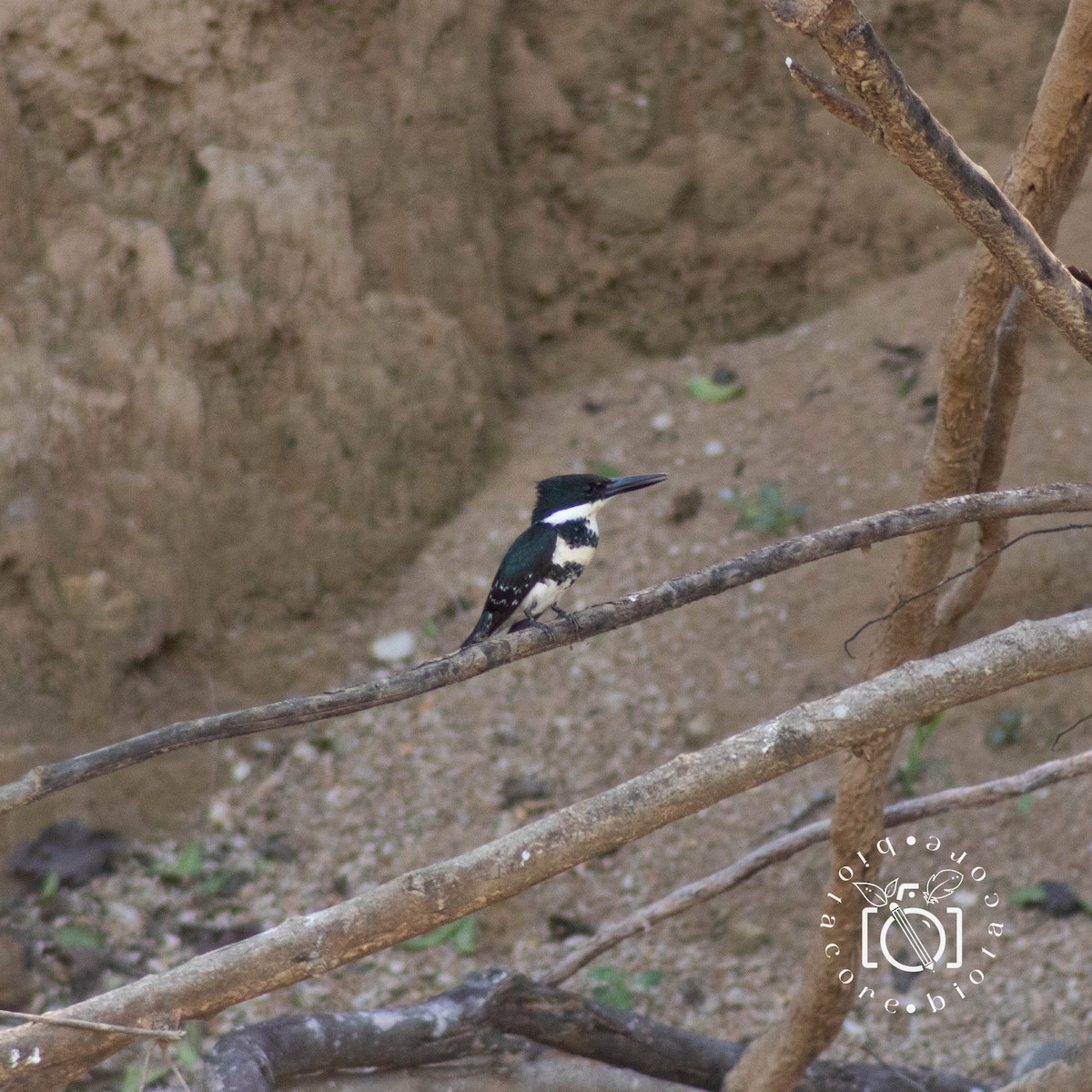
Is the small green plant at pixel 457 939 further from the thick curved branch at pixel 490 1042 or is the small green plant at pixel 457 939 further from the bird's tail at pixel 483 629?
the thick curved branch at pixel 490 1042

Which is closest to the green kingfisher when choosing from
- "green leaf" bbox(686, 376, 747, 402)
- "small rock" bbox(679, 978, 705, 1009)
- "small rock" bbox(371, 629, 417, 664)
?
"small rock" bbox(679, 978, 705, 1009)

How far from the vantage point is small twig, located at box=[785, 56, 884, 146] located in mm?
2115

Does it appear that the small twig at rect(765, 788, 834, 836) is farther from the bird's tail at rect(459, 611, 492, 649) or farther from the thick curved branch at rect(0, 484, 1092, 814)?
the thick curved branch at rect(0, 484, 1092, 814)

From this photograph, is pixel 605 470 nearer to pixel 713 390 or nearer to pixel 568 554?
pixel 713 390

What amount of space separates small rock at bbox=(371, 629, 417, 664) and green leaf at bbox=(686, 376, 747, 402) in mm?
1791

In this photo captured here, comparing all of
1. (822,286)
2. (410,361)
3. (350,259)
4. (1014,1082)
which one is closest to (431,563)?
(410,361)

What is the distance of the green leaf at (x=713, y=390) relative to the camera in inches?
241

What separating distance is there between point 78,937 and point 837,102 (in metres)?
3.52

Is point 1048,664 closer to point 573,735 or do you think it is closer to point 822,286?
point 573,735

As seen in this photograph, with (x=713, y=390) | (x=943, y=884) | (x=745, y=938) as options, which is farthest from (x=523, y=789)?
(x=713, y=390)

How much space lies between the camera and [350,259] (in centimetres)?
544

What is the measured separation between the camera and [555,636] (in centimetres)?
259

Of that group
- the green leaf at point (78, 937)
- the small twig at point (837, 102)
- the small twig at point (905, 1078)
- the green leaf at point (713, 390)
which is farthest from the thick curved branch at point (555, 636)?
the green leaf at point (713, 390)

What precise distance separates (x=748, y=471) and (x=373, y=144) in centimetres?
208
